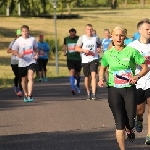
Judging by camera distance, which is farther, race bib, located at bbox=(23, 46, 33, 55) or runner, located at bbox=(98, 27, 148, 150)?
race bib, located at bbox=(23, 46, 33, 55)

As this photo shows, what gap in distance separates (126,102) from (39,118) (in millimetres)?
5440

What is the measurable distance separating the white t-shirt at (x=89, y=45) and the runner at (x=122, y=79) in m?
9.57

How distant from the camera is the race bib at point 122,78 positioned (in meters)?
9.64

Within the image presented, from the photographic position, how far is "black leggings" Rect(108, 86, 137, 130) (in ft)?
31.3

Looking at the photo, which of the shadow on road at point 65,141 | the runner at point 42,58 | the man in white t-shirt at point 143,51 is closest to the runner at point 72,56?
the runner at point 42,58

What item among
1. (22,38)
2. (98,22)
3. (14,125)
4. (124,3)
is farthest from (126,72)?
(124,3)

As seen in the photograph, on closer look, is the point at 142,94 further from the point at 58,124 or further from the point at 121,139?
the point at 58,124

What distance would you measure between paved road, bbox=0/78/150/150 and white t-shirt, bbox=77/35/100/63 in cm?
110

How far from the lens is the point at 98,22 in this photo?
95562mm

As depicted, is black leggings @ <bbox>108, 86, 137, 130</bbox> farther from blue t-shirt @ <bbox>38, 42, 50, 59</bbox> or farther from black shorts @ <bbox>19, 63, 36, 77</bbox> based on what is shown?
blue t-shirt @ <bbox>38, 42, 50, 59</bbox>

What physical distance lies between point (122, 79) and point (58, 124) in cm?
422

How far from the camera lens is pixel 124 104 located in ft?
31.6

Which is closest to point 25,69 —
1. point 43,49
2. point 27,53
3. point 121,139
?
point 27,53

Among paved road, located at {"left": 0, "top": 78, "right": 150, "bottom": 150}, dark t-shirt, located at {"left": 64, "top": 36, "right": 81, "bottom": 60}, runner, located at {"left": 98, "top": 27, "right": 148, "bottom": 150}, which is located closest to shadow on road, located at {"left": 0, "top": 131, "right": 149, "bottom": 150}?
paved road, located at {"left": 0, "top": 78, "right": 150, "bottom": 150}
